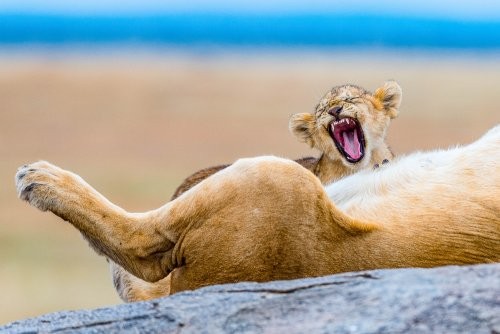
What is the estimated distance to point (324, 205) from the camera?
26.1ft

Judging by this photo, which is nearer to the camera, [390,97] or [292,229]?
[292,229]

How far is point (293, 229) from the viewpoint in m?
7.89

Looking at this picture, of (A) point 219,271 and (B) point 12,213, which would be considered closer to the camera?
(A) point 219,271

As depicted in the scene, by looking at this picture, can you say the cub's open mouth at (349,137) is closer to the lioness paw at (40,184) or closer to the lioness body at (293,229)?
the lioness body at (293,229)

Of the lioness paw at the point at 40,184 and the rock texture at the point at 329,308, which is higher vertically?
the lioness paw at the point at 40,184

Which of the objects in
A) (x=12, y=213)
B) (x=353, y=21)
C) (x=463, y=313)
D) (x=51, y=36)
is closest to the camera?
(x=463, y=313)

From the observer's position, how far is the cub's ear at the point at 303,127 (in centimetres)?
1181

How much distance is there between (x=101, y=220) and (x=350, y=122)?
Answer: 3297 millimetres

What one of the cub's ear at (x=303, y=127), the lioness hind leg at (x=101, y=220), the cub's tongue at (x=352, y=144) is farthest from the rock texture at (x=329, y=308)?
the cub's ear at (x=303, y=127)

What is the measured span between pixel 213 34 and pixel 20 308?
282 feet

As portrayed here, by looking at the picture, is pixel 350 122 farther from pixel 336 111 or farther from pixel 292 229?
pixel 292 229

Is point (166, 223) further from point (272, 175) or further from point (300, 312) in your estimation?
point (300, 312)

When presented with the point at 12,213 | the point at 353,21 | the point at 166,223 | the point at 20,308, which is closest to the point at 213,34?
the point at 353,21

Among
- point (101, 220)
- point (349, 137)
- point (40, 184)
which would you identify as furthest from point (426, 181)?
point (349, 137)
